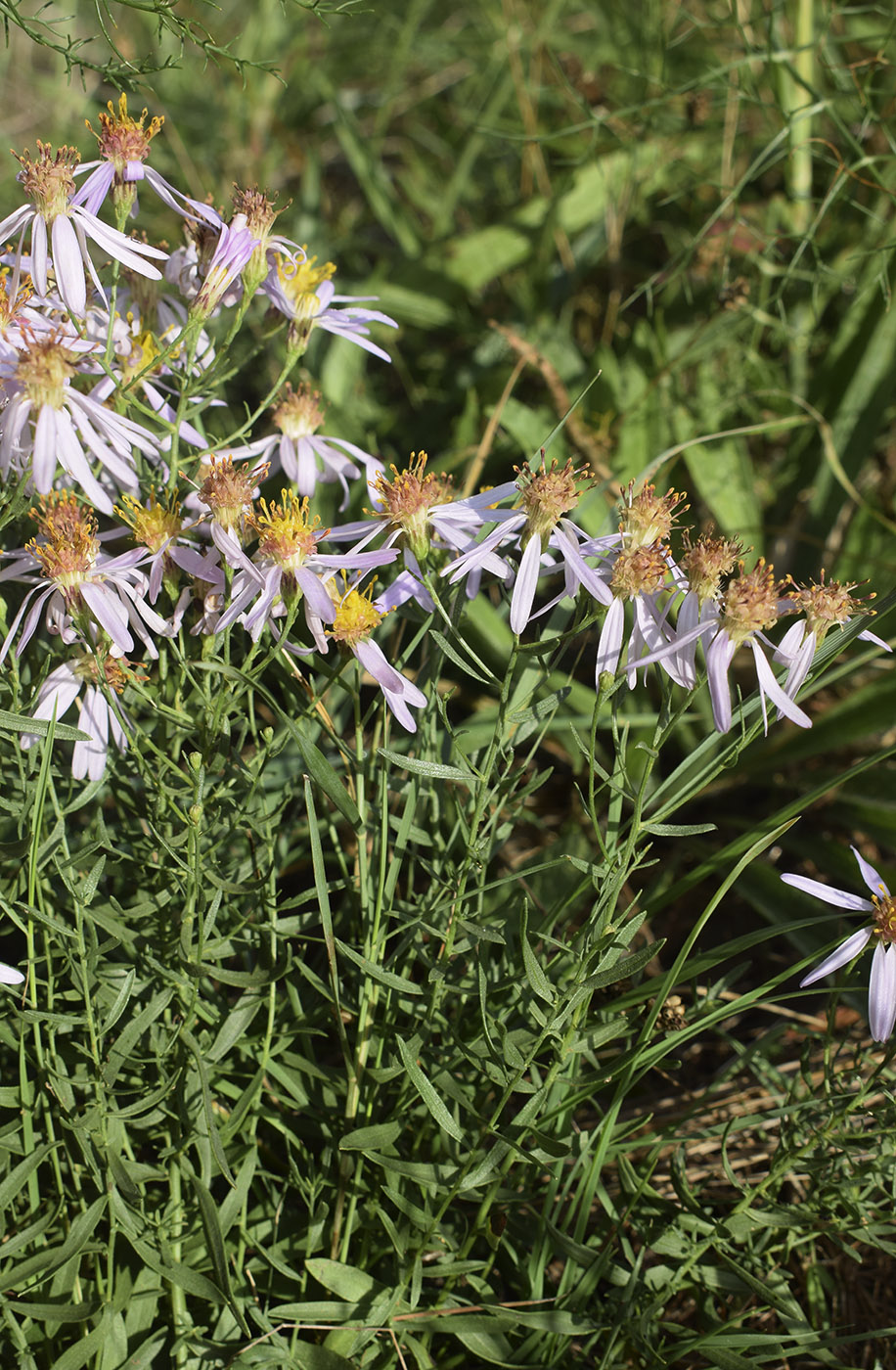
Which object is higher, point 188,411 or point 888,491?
point 188,411

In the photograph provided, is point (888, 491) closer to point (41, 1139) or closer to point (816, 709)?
point (816, 709)

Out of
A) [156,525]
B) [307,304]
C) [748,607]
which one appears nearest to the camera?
[748,607]

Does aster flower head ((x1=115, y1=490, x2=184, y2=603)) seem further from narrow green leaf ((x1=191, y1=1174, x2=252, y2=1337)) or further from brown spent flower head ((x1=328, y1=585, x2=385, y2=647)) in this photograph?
narrow green leaf ((x1=191, y1=1174, x2=252, y2=1337))

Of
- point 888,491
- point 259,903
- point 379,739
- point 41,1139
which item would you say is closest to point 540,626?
point 379,739

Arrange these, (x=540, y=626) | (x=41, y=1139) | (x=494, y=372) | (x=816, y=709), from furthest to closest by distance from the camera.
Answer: (x=494, y=372) < (x=816, y=709) < (x=540, y=626) < (x=41, y=1139)

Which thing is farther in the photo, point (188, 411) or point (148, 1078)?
point (148, 1078)

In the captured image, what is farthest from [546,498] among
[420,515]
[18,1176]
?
[18,1176]

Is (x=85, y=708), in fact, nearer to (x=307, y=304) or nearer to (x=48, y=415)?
(x=48, y=415)

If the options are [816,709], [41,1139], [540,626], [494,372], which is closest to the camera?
[41,1139]
